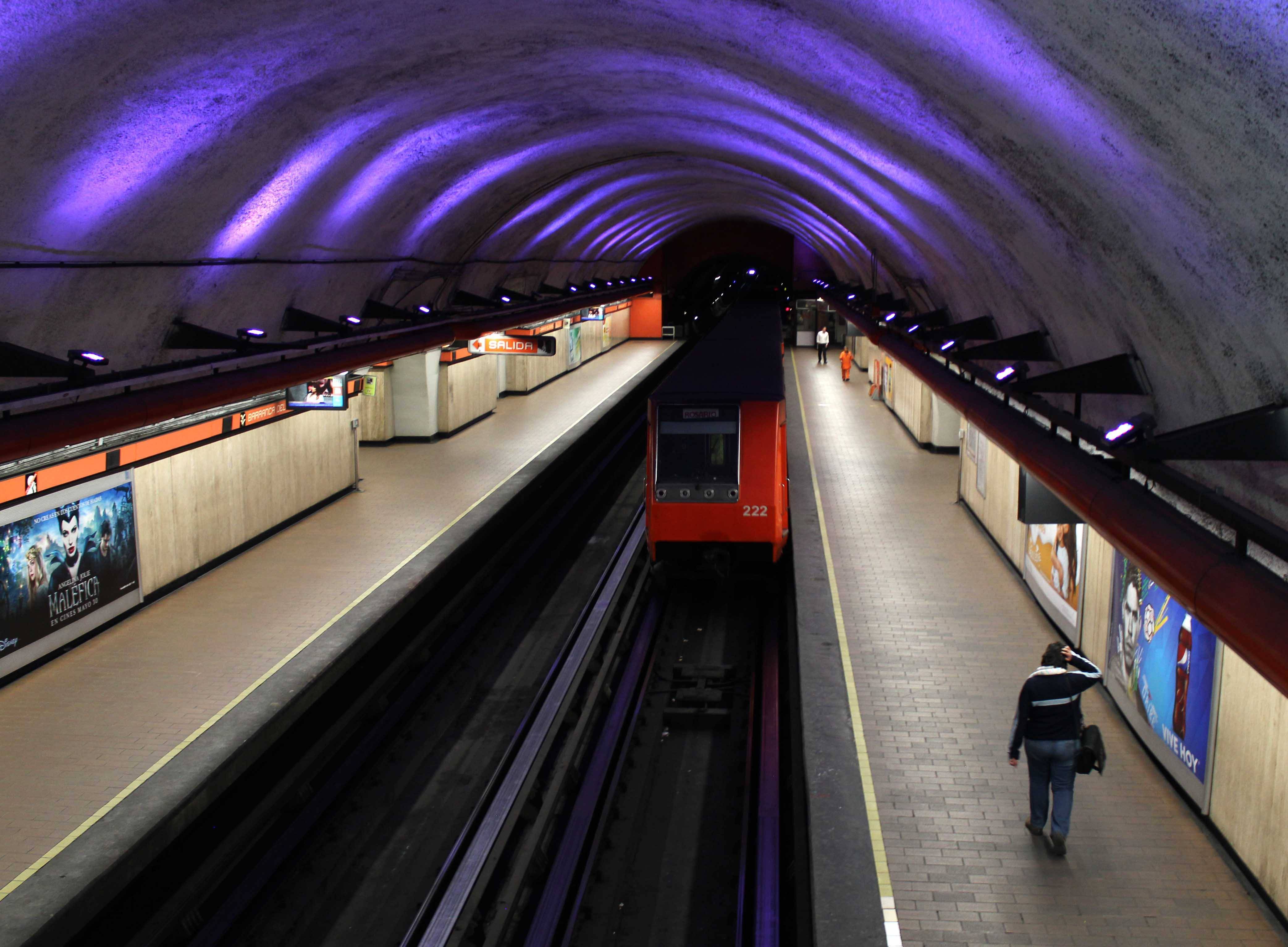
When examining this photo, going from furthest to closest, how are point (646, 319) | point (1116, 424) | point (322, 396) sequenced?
1. point (646, 319)
2. point (322, 396)
3. point (1116, 424)

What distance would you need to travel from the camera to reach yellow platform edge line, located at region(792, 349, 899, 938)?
6.55 m

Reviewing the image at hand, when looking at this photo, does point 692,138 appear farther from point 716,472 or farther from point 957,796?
point 957,796

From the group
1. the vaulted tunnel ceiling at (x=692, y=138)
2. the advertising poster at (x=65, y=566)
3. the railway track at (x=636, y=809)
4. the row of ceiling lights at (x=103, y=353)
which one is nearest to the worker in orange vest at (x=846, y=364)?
the row of ceiling lights at (x=103, y=353)

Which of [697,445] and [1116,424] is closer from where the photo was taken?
[1116,424]

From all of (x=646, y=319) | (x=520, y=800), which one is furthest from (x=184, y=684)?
(x=646, y=319)

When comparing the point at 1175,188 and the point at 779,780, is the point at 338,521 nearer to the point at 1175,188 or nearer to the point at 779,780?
the point at 779,780

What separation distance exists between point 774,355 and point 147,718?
1122cm

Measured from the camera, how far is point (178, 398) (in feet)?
25.1

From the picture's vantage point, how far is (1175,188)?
4.02m

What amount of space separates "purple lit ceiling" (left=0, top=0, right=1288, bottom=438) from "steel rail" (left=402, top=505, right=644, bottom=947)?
4881mm

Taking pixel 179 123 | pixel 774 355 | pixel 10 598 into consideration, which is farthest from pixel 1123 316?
pixel 774 355

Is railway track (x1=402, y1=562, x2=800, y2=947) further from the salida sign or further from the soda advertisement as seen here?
the salida sign

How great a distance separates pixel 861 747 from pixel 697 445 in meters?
4.86

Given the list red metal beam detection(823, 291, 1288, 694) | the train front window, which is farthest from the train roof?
red metal beam detection(823, 291, 1288, 694)
